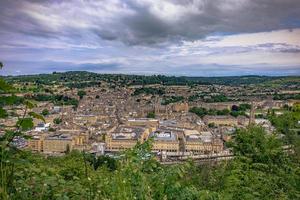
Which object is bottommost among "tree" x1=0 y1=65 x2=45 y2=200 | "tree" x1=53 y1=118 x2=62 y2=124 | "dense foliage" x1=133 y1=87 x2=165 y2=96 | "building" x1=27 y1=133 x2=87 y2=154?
"tree" x1=53 y1=118 x2=62 y2=124

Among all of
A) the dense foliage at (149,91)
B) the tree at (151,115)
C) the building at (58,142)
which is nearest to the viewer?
the building at (58,142)

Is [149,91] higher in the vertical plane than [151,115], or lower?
higher

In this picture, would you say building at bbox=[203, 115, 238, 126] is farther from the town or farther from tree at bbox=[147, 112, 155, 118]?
tree at bbox=[147, 112, 155, 118]

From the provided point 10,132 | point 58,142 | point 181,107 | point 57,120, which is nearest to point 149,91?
point 181,107

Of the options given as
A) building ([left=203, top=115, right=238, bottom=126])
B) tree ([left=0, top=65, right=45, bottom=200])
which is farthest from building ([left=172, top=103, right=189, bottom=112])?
tree ([left=0, top=65, right=45, bottom=200])

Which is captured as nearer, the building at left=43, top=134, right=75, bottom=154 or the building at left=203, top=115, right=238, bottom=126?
the building at left=43, top=134, right=75, bottom=154

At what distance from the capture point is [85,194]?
2078mm

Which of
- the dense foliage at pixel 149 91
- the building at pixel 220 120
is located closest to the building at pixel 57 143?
the building at pixel 220 120

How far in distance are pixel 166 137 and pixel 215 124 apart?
16420 millimetres

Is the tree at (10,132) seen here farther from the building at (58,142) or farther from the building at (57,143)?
the building at (57,143)

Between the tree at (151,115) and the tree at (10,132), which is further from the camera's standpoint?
the tree at (151,115)

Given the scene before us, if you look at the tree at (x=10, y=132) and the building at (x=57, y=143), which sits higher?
the tree at (x=10, y=132)

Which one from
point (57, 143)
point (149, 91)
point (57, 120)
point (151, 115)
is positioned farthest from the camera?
point (149, 91)

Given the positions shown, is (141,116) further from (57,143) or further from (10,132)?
(10,132)
